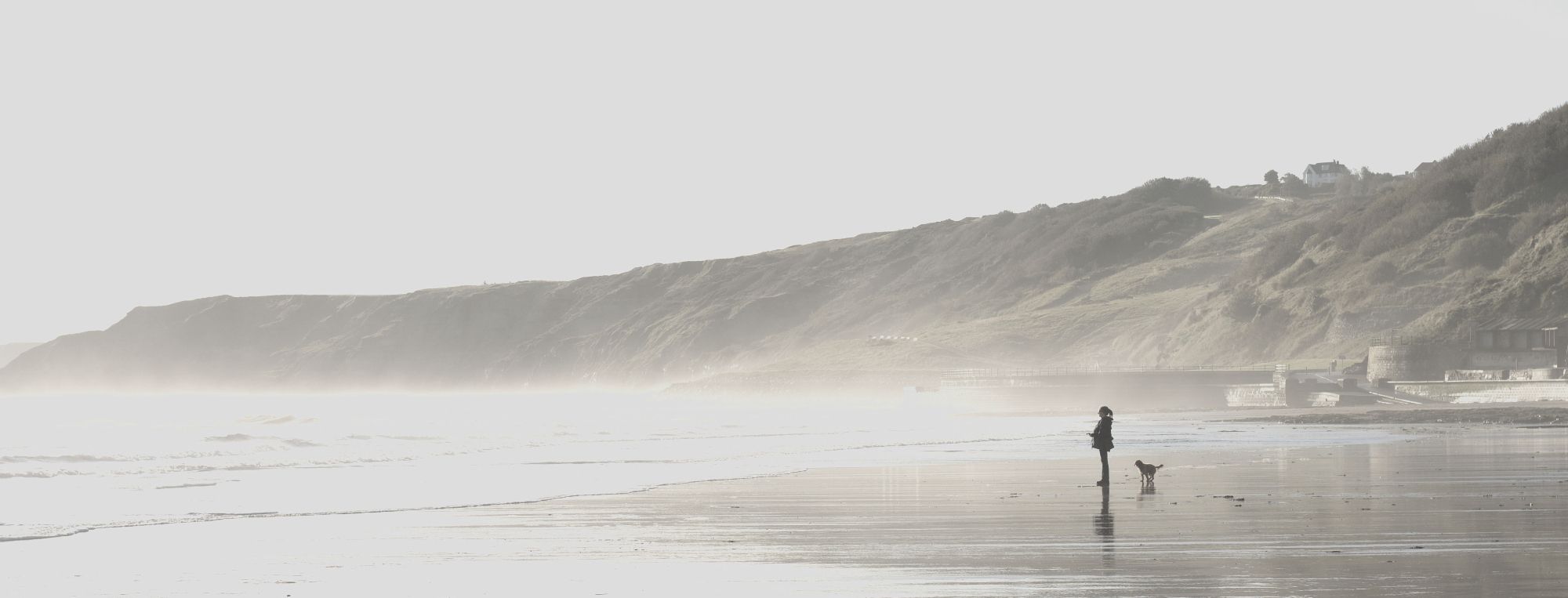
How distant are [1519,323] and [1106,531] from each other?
260ft

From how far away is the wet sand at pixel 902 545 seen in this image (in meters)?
12.1

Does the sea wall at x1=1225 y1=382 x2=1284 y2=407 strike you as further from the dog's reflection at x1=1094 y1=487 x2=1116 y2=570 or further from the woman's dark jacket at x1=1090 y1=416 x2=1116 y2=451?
the dog's reflection at x1=1094 y1=487 x2=1116 y2=570

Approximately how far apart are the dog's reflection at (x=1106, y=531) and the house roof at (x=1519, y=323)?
72707 mm

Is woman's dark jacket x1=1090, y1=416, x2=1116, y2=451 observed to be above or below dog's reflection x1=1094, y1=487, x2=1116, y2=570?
above

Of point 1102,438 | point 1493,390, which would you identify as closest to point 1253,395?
point 1493,390

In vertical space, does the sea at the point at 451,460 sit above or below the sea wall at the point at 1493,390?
below

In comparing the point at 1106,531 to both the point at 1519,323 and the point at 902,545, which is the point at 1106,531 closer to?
the point at 902,545

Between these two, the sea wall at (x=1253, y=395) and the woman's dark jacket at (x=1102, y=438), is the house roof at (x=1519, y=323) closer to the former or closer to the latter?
the sea wall at (x=1253, y=395)

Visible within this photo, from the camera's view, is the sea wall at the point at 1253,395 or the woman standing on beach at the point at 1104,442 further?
the sea wall at the point at 1253,395

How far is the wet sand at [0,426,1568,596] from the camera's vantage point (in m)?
12.1

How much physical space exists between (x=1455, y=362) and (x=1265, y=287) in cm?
4105

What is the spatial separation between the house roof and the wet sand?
66.9 meters

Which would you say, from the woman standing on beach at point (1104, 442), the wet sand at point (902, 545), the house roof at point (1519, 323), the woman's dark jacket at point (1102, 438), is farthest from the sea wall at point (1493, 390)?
the woman's dark jacket at point (1102, 438)

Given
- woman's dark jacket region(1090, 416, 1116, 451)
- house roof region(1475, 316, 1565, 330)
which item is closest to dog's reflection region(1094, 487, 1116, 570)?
woman's dark jacket region(1090, 416, 1116, 451)
